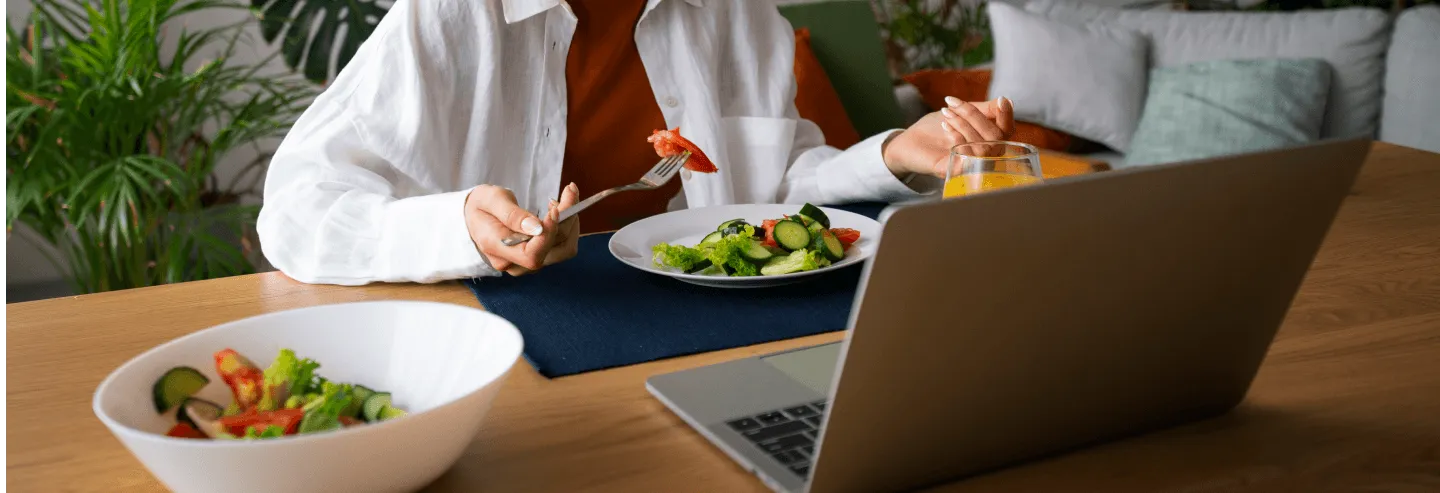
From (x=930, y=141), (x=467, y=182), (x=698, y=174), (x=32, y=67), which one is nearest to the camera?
(x=930, y=141)

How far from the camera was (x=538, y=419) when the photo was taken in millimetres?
742

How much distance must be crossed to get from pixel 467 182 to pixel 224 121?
214 cm

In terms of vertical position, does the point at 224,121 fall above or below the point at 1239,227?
below

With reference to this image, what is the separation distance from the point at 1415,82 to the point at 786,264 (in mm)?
2831

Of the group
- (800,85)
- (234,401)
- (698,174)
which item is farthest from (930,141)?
(800,85)

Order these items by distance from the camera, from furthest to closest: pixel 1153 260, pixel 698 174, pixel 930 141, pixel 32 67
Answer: pixel 32 67 < pixel 698 174 < pixel 930 141 < pixel 1153 260

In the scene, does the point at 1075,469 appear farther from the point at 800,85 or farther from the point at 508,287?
the point at 800,85

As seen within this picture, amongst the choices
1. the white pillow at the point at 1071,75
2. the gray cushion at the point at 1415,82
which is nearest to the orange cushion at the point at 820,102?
the white pillow at the point at 1071,75

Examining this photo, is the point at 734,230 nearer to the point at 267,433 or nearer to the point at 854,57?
the point at 267,433

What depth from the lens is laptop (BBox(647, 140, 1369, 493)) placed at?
0.50 meters

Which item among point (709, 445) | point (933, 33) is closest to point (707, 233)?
point (709, 445)

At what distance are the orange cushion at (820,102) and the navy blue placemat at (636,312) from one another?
5.13 feet

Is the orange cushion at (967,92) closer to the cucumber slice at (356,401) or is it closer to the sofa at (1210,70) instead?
the sofa at (1210,70)

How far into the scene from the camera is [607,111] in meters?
1.67
